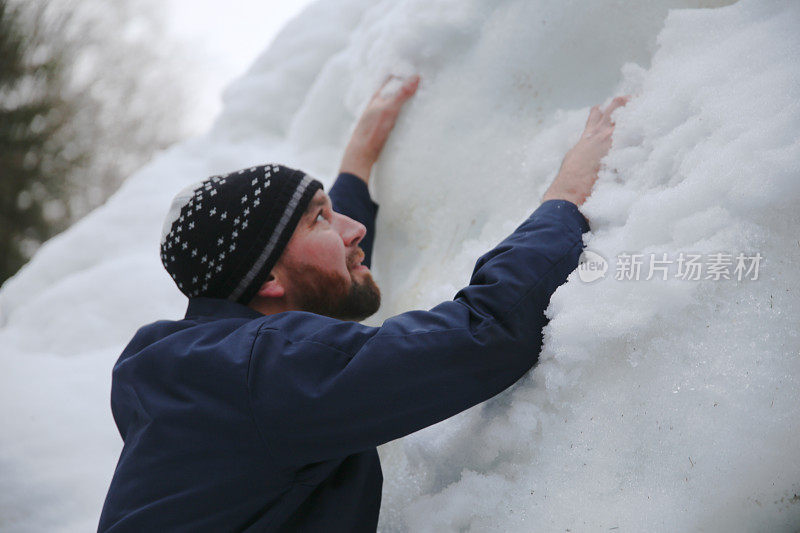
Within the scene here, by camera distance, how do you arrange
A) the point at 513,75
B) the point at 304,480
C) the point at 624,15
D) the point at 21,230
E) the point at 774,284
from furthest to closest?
the point at 21,230
the point at 513,75
the point at 624,15
the point at 304,480
the point at 774,284

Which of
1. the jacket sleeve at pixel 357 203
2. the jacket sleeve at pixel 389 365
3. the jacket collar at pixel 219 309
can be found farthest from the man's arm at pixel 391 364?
the jacket sleeve at pixel 357 203

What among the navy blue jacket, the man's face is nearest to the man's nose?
the man's face

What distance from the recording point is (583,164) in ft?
3.50

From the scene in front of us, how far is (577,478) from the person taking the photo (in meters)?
0.84

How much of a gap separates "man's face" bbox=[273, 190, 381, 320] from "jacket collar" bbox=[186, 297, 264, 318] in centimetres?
8

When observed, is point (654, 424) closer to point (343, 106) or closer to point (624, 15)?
point (624, 15)

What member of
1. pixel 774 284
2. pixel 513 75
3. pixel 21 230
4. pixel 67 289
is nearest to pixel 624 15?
pixel 513 75

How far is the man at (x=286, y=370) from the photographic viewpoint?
830 millimetres

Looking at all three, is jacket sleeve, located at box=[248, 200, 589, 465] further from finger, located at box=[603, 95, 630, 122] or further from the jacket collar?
finger, located at box=[603, 95, 630, 122]

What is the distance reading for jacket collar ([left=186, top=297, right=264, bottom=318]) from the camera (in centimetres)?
108

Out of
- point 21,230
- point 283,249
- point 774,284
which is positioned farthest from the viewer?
point 21,230

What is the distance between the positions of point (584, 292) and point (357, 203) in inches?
27.9

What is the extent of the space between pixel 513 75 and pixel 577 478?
2.97ft

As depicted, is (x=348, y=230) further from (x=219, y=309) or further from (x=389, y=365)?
(x=389, y=365)
